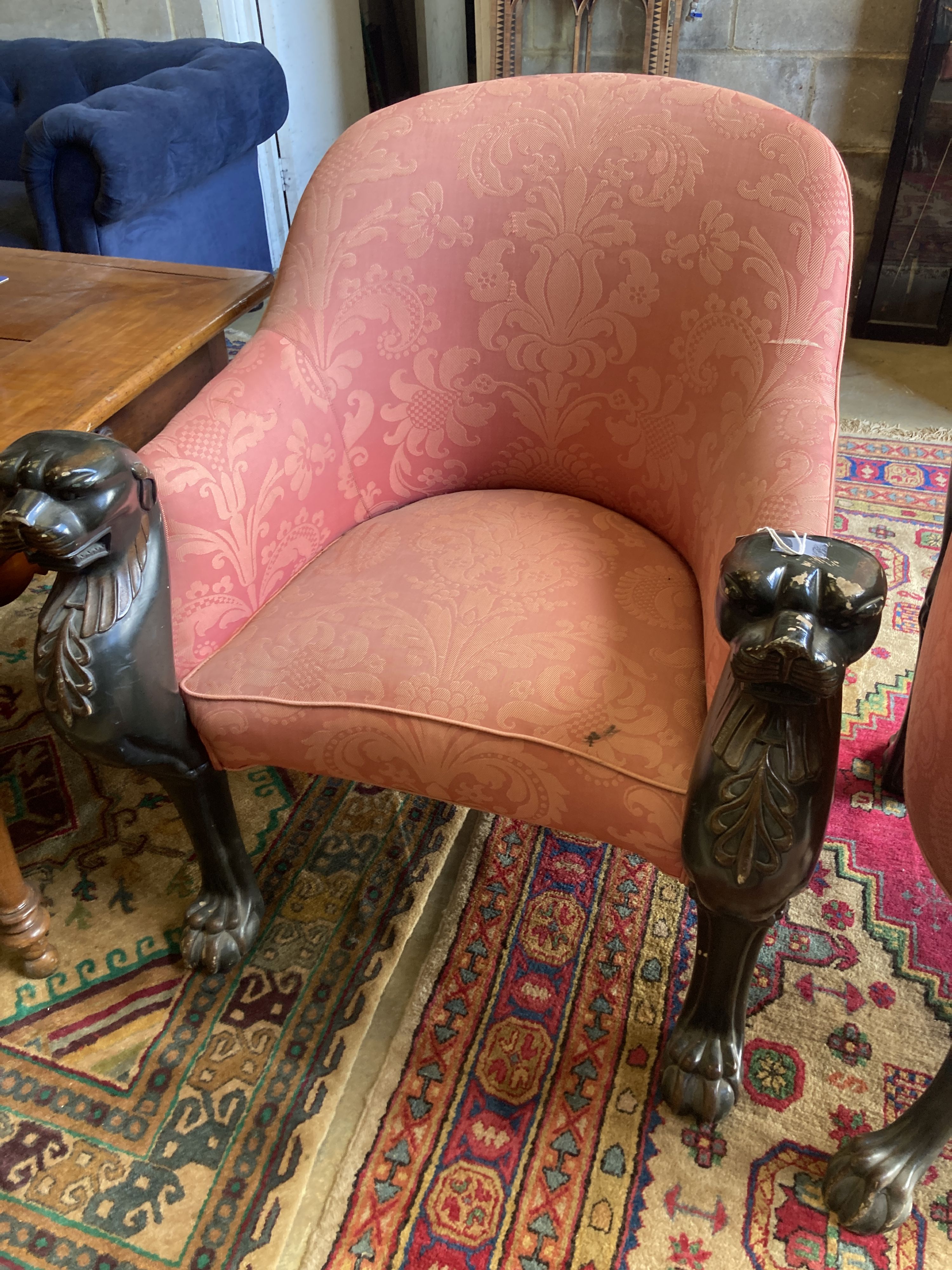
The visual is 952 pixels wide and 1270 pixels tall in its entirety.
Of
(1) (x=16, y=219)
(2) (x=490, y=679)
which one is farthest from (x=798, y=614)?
(1) (x=16, y=219)

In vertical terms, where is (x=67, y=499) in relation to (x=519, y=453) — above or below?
above

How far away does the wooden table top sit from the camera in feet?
3.64

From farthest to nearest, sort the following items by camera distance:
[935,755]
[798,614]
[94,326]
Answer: [94,326] → [935,755] → [798,614]

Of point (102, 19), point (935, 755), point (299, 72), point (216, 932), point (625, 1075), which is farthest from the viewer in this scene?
point (299, 72)

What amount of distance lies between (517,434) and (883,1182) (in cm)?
90

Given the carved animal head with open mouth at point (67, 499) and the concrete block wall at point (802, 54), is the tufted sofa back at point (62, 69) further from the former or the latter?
the carved animal head with open mouth at point (67, 499)

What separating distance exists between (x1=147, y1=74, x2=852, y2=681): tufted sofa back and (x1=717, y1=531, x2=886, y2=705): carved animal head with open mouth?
0.66ft

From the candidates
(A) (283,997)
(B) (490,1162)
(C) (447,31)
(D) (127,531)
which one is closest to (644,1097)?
(B) (490,1162)

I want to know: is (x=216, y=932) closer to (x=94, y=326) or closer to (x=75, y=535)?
(x=75, y=535)

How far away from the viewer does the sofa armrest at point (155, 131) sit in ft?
6.38

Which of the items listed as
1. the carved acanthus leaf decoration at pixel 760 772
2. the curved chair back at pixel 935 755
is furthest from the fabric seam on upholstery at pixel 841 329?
the carved acanthus leaf decoration at pixel 760 772

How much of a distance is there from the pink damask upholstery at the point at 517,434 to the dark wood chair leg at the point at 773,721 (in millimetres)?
72

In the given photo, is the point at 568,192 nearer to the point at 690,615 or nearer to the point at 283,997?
the point at 690,615

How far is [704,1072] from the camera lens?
95 cm
